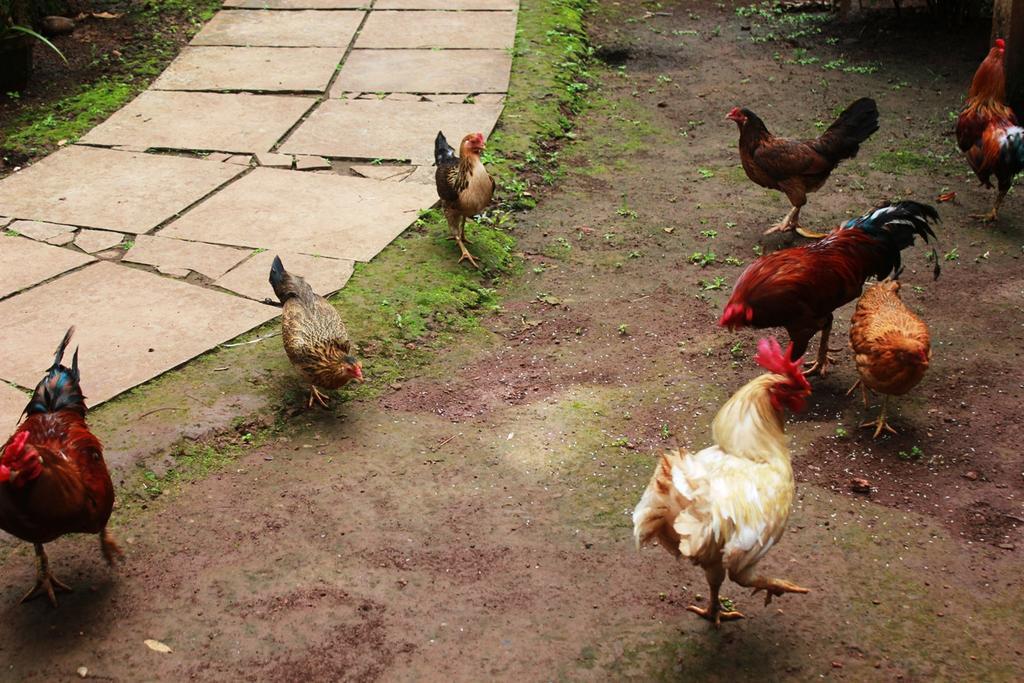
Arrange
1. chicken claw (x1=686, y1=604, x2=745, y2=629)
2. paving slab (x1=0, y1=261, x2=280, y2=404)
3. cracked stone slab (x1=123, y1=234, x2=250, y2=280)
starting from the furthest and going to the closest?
cracked stone slab (x1=123, y1=234, x2=250, y2=280), paving slab (x1=0, y1=261, x2=280, y2=404), chicken claw (x1=686, y1=604, x2=745, y2=629)

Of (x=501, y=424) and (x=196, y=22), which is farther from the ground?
(x=196, y=22)

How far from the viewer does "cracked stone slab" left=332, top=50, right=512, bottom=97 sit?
347 inches

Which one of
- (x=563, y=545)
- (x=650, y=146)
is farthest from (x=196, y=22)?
(x=563, y=545)

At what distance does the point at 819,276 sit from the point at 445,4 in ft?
24.1

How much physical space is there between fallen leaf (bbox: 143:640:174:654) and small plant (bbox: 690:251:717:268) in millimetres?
4395

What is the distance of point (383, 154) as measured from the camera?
300 inches

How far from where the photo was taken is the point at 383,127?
26.4 ft

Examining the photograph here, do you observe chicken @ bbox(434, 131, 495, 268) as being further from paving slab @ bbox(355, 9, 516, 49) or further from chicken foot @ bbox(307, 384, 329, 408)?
paving slab @ bbox(355, 9, 516, 49)

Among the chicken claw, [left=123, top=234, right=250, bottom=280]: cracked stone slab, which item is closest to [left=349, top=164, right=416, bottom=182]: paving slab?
[left=123, top=234, right=250, bottom=280]: cracked stone slab

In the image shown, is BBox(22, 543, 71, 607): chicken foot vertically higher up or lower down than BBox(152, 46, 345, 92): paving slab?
lower down

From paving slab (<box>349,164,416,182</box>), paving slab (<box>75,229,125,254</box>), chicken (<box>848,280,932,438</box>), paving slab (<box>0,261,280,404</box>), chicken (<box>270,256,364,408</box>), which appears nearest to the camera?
chicken (<box>848,280,932,438</box>)

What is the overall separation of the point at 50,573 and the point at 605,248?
432 cm

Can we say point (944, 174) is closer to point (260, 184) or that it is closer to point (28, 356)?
point (260, 184)

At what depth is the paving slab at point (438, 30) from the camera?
9.81m
